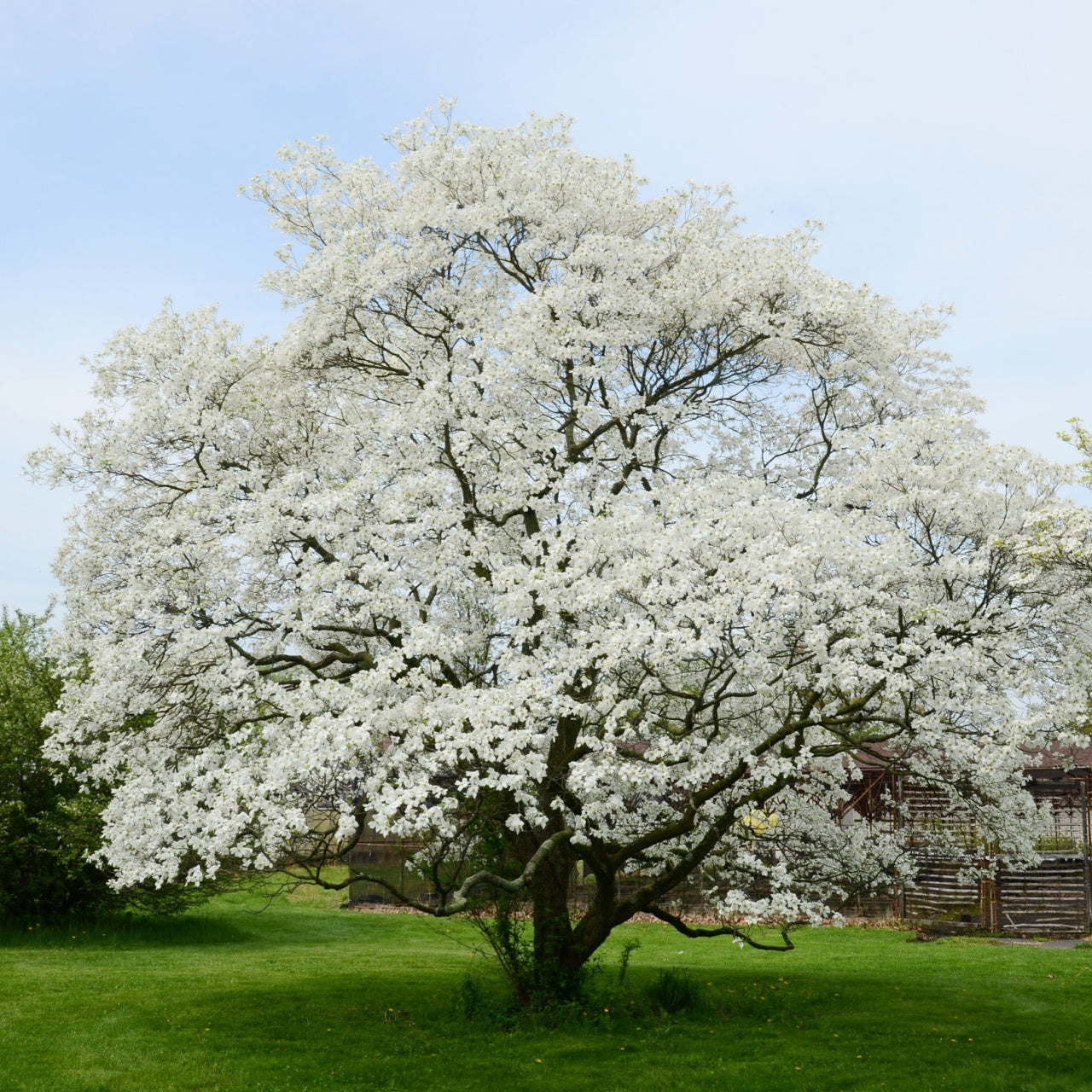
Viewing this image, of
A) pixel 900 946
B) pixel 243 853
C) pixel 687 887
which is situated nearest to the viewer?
pixel 243 853

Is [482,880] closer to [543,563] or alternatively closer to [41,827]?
[543,563]

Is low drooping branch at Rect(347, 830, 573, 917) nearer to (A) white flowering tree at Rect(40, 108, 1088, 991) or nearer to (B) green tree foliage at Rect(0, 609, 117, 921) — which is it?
(A) white flowering tree at Rect(40, 108, 1088, 991)

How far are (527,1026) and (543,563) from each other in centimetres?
688

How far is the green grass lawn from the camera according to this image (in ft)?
45.2

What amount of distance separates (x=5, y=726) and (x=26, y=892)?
14.1 feet

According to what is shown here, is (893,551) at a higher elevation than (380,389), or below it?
below

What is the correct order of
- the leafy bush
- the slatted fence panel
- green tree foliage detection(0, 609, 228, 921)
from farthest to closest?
the slatted fence panel, green tree foliage detection(0, 609, 228, 921), the leafy bush

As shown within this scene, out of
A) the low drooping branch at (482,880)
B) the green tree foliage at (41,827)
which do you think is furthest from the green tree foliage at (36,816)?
the low drooping branch at (482,880)

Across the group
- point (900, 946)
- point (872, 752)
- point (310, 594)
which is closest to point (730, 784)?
point (872, 752)

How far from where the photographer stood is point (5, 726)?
26.5 metres

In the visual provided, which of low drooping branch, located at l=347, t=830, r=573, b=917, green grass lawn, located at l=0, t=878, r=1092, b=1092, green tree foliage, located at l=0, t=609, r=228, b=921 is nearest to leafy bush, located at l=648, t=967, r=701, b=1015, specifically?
green grass lawn, located at l=0, t=878, r=1092, b=1092

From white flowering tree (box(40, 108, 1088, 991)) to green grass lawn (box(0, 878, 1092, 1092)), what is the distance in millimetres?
1786

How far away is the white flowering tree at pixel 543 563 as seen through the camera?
13148 mm

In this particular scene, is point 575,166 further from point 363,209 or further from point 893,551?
point 893,551
